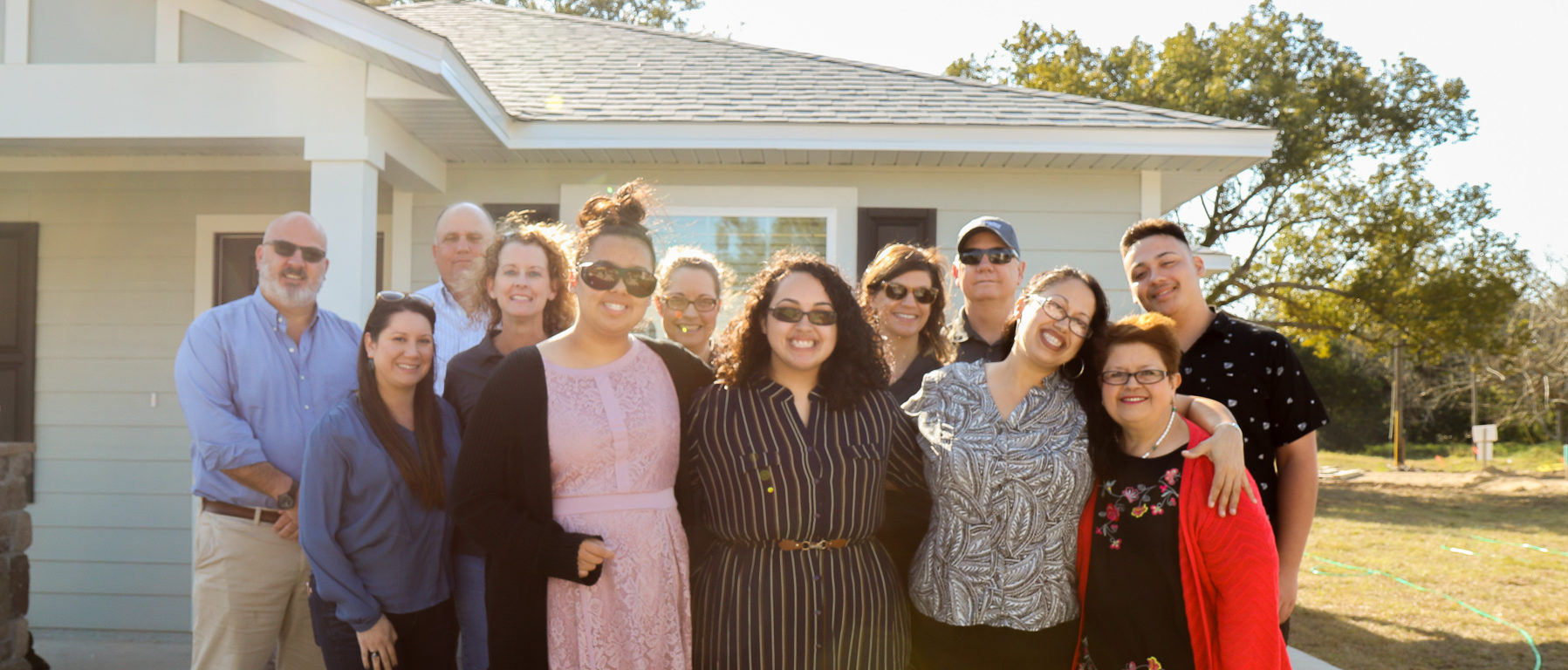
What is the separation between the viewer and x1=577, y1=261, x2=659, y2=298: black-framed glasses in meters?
2.33

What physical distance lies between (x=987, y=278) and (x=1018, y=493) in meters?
1.13

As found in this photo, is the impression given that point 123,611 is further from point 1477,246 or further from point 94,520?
point 1477,246

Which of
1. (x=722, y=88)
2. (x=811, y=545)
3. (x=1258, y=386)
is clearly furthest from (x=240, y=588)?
(x=722, y=88)

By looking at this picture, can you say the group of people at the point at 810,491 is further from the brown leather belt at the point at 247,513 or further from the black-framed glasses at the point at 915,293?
the black-framed glasses at the point at 915,293

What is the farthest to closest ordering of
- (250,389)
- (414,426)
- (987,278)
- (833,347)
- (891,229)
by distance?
(891,229) → (987,278) → (250,389) → (414,426) → (833,347)

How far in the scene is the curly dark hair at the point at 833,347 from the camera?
96.0 inches

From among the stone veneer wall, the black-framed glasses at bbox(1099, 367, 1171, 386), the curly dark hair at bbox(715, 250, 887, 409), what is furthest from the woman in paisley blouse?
the stone veneer wall

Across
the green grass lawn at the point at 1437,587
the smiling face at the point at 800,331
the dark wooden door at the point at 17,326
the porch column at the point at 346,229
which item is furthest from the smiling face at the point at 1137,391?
the dark wooden door at the point at 17,326

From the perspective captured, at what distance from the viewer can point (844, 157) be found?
18.3 ft

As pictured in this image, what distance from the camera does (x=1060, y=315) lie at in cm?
241

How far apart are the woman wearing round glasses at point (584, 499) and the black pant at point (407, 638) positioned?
22.9 inches

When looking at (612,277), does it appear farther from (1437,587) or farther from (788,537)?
(1437,587)

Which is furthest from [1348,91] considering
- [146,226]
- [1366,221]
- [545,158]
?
[146,226]

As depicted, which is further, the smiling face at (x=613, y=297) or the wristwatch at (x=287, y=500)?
the wristwatch at (x=287, y=500)
